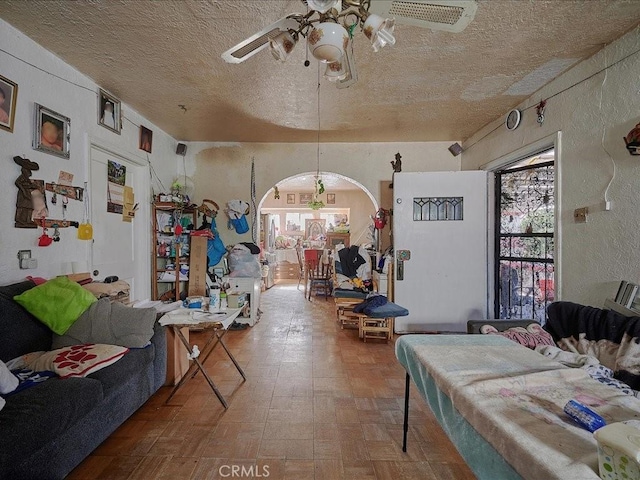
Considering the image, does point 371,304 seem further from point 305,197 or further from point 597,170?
point 305,197

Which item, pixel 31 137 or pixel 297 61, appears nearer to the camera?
pixel 31 137

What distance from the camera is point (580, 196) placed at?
7.57 feet

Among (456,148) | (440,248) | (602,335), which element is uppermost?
(456,148)

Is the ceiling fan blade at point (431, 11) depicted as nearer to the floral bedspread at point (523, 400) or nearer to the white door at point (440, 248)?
the floral bedspread at point (523, 400)

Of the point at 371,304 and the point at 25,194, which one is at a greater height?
the point at 25,194

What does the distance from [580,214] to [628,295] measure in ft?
2.21

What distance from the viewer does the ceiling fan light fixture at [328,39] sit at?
139cm

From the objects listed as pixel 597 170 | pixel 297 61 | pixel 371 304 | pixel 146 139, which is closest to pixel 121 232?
pixel 146 139

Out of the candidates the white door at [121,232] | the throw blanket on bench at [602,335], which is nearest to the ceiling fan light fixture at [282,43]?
the white door at [121,232]

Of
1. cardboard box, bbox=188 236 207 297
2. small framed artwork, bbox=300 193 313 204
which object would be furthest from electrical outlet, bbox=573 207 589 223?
small framed artwork, bbox=300 193 313 204

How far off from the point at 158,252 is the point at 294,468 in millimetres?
3216

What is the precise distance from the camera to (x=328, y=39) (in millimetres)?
1385

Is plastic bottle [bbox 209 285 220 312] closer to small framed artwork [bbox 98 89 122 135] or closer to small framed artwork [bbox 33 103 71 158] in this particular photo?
small framed artwork [bbox 33 103 71 158]

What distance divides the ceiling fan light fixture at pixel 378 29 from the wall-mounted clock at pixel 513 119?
7.74ft
